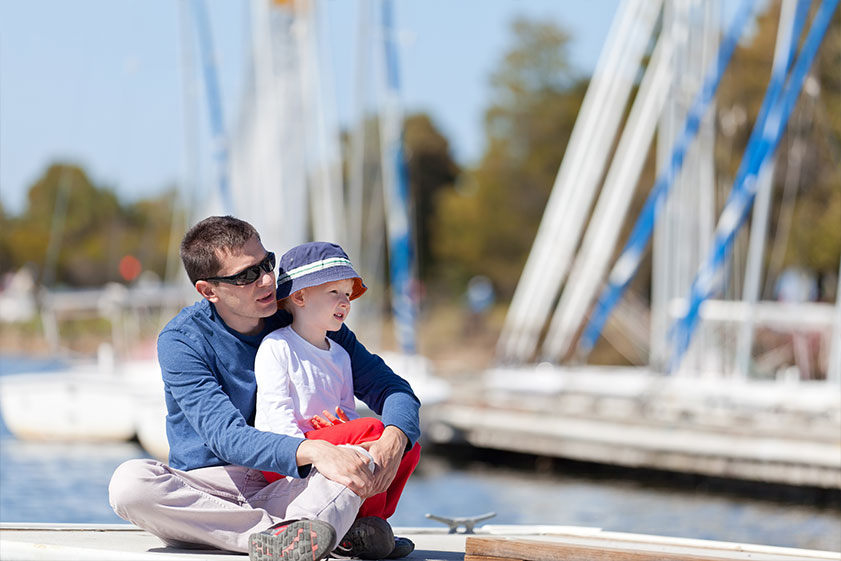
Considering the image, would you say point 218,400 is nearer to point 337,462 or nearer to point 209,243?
point 337,462

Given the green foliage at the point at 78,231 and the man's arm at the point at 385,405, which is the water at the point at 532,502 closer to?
the man's arm at the point at 385,405

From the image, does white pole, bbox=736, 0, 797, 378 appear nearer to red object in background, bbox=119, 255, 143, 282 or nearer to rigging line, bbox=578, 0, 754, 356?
rigging line, bbox=578, 0, 754, 356

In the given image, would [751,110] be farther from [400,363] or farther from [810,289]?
[400,363]

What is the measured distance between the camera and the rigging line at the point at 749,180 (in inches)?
697

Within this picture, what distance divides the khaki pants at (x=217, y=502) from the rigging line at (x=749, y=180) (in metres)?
14.0

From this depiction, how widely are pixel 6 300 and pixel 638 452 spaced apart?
43850 millimetres

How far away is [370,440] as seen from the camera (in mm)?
4152

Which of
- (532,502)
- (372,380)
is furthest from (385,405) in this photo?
(532,502)

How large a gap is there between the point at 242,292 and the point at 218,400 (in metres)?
0.39

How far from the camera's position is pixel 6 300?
178ft

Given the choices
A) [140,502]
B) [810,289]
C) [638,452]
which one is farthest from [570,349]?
[140,502]

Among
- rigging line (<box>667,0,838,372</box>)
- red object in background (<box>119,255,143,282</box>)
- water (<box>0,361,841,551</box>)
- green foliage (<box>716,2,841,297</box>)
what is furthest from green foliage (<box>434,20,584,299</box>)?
water (<box>0,361,841,551</box>)

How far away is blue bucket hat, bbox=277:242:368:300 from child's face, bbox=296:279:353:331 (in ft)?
0.13

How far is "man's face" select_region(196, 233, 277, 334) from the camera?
420cm
